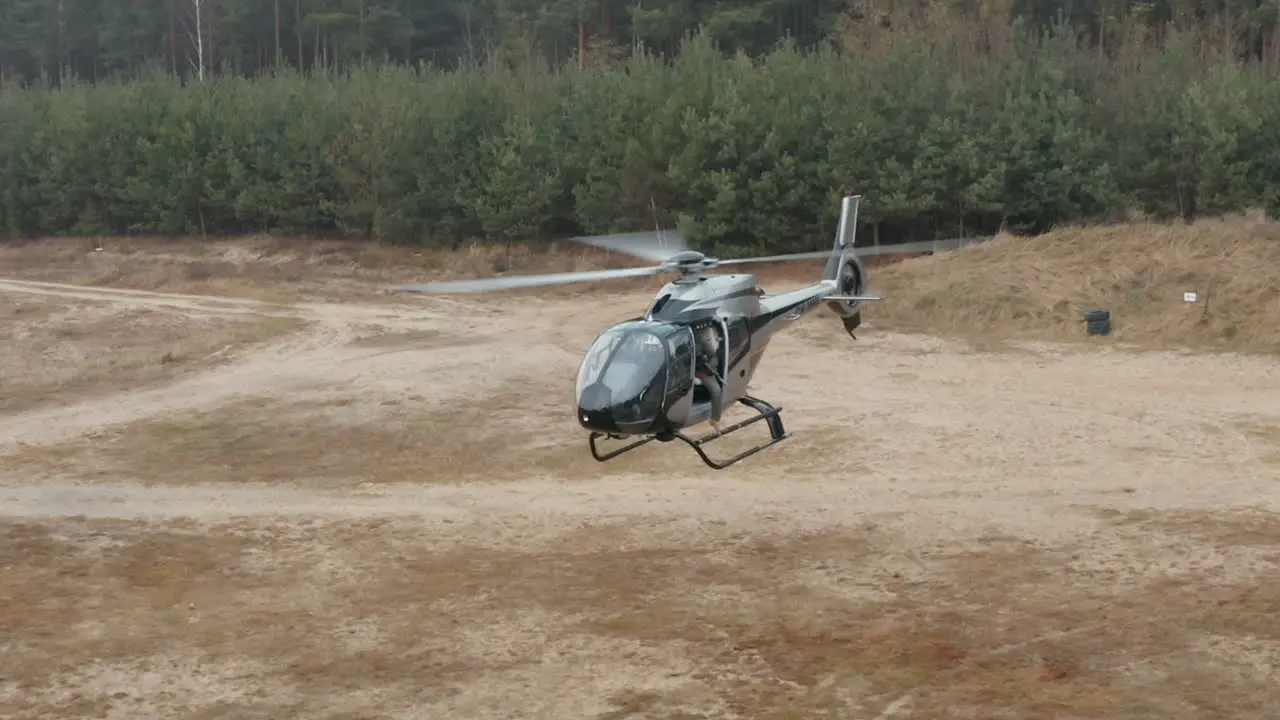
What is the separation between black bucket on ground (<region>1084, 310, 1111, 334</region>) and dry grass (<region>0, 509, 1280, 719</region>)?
548 inches

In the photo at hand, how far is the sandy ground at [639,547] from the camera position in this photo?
1269 cm

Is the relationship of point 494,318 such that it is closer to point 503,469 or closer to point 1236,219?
point 503,469

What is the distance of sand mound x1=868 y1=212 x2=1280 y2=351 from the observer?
2869 centimetres

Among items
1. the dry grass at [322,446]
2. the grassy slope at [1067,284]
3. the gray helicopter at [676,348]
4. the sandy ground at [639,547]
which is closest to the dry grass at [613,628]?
the sandy ground at [639,547]

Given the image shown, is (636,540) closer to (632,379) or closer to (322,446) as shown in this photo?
(632,379)

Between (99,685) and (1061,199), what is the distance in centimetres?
3094

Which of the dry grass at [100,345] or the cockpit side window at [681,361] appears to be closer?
the cockpit side window at [681,361]

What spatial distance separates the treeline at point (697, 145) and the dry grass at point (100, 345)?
11.4 meters

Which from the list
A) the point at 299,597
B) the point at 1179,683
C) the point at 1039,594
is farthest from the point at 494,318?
the point at 1179,683

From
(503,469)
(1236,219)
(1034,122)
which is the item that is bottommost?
(503,469)

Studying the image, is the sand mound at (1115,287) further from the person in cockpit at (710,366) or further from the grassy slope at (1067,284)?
the person in cockpit at (710,366)

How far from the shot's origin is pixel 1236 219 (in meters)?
34.3

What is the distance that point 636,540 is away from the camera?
16.8m

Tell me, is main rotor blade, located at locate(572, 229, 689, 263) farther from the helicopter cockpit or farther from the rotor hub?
the helicopter cockpit
